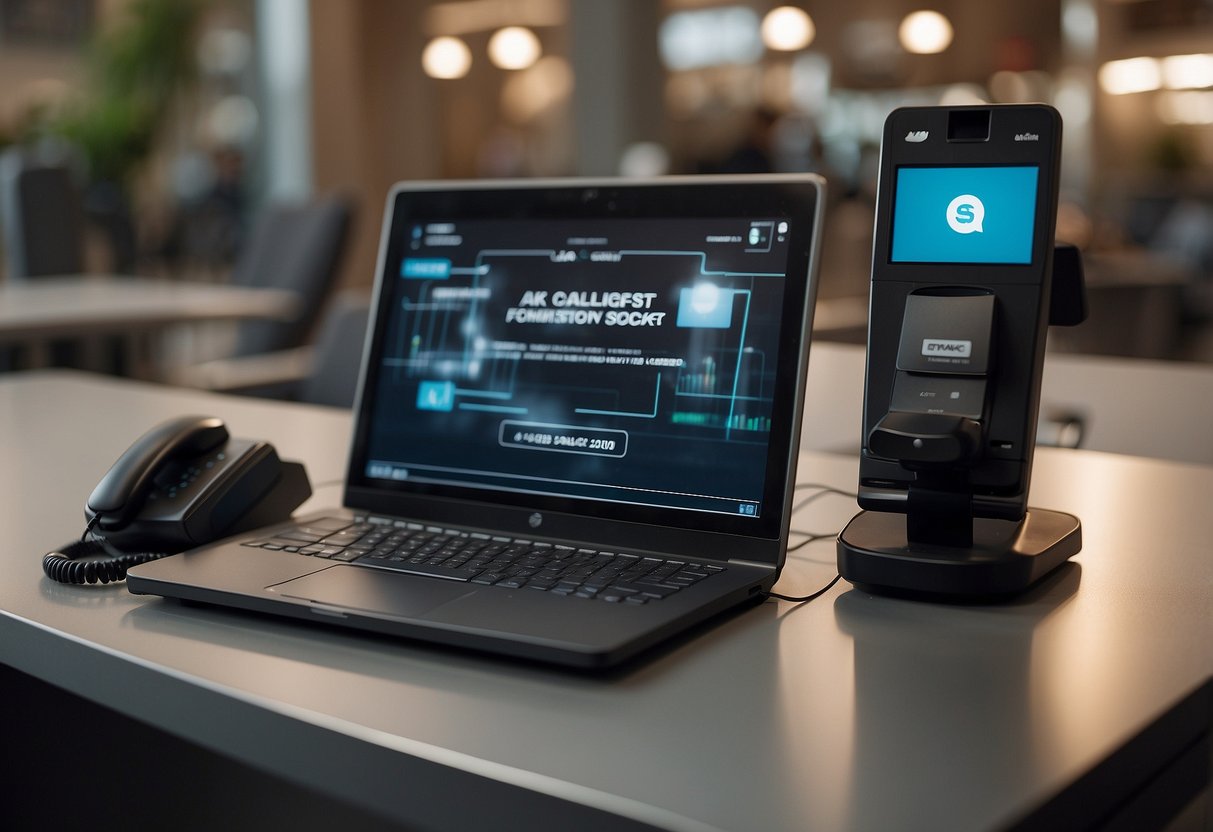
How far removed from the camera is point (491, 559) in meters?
0.81

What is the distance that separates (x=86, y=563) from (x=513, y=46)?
1007cm

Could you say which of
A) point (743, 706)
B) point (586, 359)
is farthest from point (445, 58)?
point (743, 706)

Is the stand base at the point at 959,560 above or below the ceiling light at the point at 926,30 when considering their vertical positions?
below

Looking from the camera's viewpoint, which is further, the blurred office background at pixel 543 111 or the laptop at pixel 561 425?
the blurred office background at pixel 543 111

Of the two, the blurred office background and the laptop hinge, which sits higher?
the blurred office background

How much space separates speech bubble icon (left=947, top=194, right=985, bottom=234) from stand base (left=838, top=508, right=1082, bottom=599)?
20 centimetres

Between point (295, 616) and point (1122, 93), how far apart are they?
11000mm

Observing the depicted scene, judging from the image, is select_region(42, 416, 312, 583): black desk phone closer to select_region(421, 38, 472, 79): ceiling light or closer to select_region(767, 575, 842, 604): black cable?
select_region(767, 575, 842, 604): black cable

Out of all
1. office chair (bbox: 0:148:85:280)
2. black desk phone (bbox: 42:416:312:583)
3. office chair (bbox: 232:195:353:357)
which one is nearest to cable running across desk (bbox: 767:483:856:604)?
black desk phone (bbox: 42:416:312:583)

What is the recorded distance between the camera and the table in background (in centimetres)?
269

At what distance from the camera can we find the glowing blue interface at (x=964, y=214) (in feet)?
2.51

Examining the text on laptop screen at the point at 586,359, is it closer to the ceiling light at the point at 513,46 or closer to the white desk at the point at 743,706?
the white desk at the point at 743,706

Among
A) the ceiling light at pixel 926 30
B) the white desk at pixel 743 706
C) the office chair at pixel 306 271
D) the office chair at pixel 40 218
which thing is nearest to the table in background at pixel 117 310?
the office chair at pixel 306 271

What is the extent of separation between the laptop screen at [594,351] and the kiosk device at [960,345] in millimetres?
65
